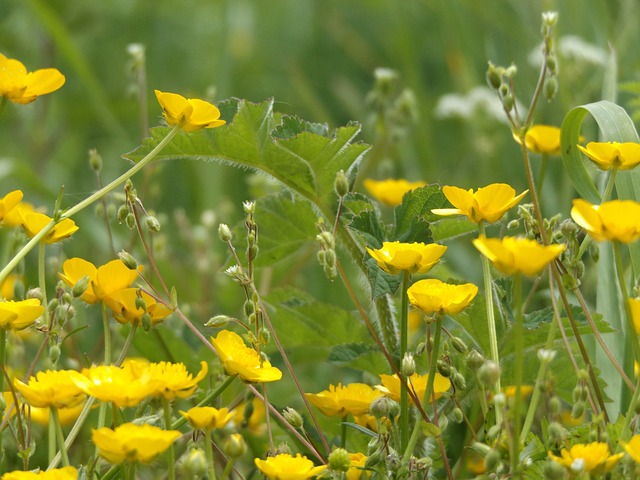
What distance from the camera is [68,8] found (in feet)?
10.4

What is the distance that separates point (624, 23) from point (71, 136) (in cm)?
178

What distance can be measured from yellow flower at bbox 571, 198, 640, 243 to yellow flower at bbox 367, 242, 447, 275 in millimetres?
160

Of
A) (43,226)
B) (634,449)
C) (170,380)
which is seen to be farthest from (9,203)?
(634,449)

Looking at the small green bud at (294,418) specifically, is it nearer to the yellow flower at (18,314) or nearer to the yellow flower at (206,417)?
the yellow flower at (206,417)

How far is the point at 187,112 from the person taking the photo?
107 centimetres

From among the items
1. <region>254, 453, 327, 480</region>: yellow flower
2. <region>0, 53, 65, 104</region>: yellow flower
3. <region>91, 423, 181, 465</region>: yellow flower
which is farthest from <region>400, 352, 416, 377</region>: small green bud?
<region>0, 53, 65, 104</region>: yellow flower

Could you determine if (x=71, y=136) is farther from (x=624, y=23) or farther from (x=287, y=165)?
(x=287, y=165)

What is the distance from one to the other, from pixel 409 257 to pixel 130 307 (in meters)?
0.31

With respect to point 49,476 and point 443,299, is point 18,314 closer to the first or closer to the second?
point 49,476

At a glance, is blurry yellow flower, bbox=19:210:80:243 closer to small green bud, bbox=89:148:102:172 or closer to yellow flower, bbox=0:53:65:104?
yellow flower, bbox=0:53:65:104

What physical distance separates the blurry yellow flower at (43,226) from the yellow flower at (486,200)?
414mm

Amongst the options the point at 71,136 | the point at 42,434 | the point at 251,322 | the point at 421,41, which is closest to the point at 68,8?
the point at 71,136

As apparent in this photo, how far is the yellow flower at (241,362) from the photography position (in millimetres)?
913

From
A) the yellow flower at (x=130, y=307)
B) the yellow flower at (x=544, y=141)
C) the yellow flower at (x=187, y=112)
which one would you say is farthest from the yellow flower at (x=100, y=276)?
the yellow flower at (x=544, y=141)
